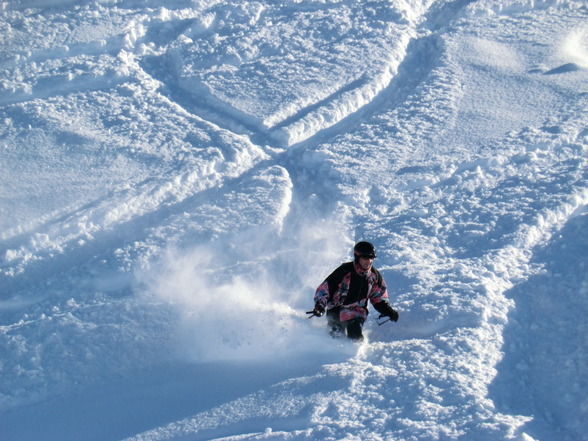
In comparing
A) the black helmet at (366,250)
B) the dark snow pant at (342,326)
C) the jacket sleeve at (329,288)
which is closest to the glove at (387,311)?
the dark snow pant at (342,326)

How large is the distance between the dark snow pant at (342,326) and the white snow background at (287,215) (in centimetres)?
15

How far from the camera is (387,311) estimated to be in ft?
18.6

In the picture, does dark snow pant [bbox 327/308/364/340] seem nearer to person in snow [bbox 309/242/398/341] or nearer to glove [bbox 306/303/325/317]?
person in snow [bbox 309/242/398/341]

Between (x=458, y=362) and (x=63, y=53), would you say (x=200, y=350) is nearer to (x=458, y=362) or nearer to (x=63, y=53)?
(x=458, y=362)

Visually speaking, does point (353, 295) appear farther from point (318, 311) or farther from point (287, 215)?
point (287, 215)

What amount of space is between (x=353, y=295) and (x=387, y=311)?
32 cm

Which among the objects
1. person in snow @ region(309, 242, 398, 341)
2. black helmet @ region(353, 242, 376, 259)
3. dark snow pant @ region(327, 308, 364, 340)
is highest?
black helmet @ region(353, 242, 376, 259)

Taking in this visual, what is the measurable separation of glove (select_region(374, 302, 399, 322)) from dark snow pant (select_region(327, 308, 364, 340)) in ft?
0.61

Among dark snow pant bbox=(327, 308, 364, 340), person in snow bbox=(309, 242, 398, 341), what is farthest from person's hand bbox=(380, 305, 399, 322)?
dark snow pant bbox=(327, 308, 364, 340)

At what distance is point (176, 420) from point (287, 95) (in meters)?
5.10

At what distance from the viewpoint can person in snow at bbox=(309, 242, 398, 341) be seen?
5.65 metres

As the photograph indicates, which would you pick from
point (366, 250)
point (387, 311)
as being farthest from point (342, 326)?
point (366, 250)

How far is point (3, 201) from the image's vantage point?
24.6ft

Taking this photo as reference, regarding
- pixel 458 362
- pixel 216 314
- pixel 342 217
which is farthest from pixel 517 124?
pixel 216 314
